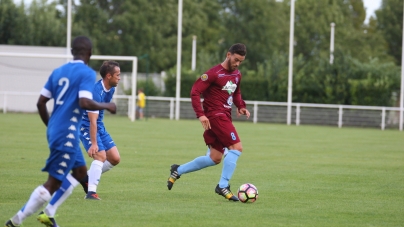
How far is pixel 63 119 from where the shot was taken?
718 cm

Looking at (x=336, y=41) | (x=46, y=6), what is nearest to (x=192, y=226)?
(x=46, y=6)

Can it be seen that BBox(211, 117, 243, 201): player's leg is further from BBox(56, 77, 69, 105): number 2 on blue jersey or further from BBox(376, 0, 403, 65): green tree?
BBox(376, 0, 403, 65): green tree

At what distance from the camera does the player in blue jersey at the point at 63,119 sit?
712 centimetres

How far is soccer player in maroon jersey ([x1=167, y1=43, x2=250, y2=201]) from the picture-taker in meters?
10.2

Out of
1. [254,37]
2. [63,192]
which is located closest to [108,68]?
[63,192]

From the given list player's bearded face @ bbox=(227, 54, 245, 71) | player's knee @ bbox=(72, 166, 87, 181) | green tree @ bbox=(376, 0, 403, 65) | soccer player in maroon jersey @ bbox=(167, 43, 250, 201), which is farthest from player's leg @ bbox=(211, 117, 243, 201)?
green tree @ bbox=(376, 0, 403, 65)

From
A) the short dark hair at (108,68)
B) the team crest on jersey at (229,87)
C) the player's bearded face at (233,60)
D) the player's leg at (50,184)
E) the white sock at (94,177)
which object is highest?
the player's bearded face at (233,60)

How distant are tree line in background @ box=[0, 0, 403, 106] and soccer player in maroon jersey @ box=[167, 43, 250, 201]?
33926mm

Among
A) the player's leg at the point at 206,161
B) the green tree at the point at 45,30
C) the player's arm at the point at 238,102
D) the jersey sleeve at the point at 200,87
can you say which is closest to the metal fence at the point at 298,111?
the green tree at the point at 45,30

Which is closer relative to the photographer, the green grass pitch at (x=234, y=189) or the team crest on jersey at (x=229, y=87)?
the green grass pitch at (x=234, y=189)

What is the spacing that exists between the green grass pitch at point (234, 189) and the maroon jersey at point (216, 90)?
128cm

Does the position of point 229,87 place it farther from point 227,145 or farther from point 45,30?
point 45,30

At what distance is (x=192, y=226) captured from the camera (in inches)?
311

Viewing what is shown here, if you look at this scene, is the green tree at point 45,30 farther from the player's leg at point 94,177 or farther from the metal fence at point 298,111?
the player's leg at point 94,177
